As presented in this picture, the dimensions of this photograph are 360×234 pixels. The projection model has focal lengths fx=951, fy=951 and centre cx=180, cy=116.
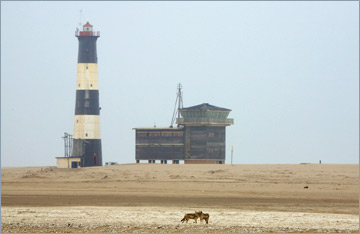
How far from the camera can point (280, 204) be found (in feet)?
128

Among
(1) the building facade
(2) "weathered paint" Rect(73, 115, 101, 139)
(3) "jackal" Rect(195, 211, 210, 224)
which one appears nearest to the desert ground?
(3) "jackal" Rect(195, 211, 210, 224)

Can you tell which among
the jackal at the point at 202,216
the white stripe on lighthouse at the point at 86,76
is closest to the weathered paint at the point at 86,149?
the white stripe on lighthouse at the point at 86,76

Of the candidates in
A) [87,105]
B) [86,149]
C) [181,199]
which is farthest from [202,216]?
[86,149]

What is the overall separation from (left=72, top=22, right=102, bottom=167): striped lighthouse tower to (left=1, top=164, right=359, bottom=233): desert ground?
5502 mm

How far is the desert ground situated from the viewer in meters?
31.9

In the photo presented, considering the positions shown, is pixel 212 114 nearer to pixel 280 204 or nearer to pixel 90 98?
pixel 90 98

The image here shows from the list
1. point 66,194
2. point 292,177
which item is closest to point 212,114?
point 292,177

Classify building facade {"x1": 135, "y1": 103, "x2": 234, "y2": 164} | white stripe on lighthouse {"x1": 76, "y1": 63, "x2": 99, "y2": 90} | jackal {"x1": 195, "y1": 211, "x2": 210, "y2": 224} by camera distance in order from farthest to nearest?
white stripe on lighthouse {"x1": 76, "y1": 63, "x2": 99, "y2": 90} → building facade {"x1": 135, "y1": 103, "x2": 234, "y2": 164} → jackal {"x1": 195, "y1": 211, "x2": 210, "y2": 224}

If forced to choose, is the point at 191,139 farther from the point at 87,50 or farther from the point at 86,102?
the point at 87,50

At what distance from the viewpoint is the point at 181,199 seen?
41.8 meters

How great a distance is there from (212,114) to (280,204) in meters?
32.7

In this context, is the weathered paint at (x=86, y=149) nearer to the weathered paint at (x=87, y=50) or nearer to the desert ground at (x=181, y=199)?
the desert ground at (x=181, y=199)

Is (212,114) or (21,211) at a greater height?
(212,114)

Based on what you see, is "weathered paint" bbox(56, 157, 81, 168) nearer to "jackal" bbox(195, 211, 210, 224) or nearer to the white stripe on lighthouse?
the white stripe on lighthouse
